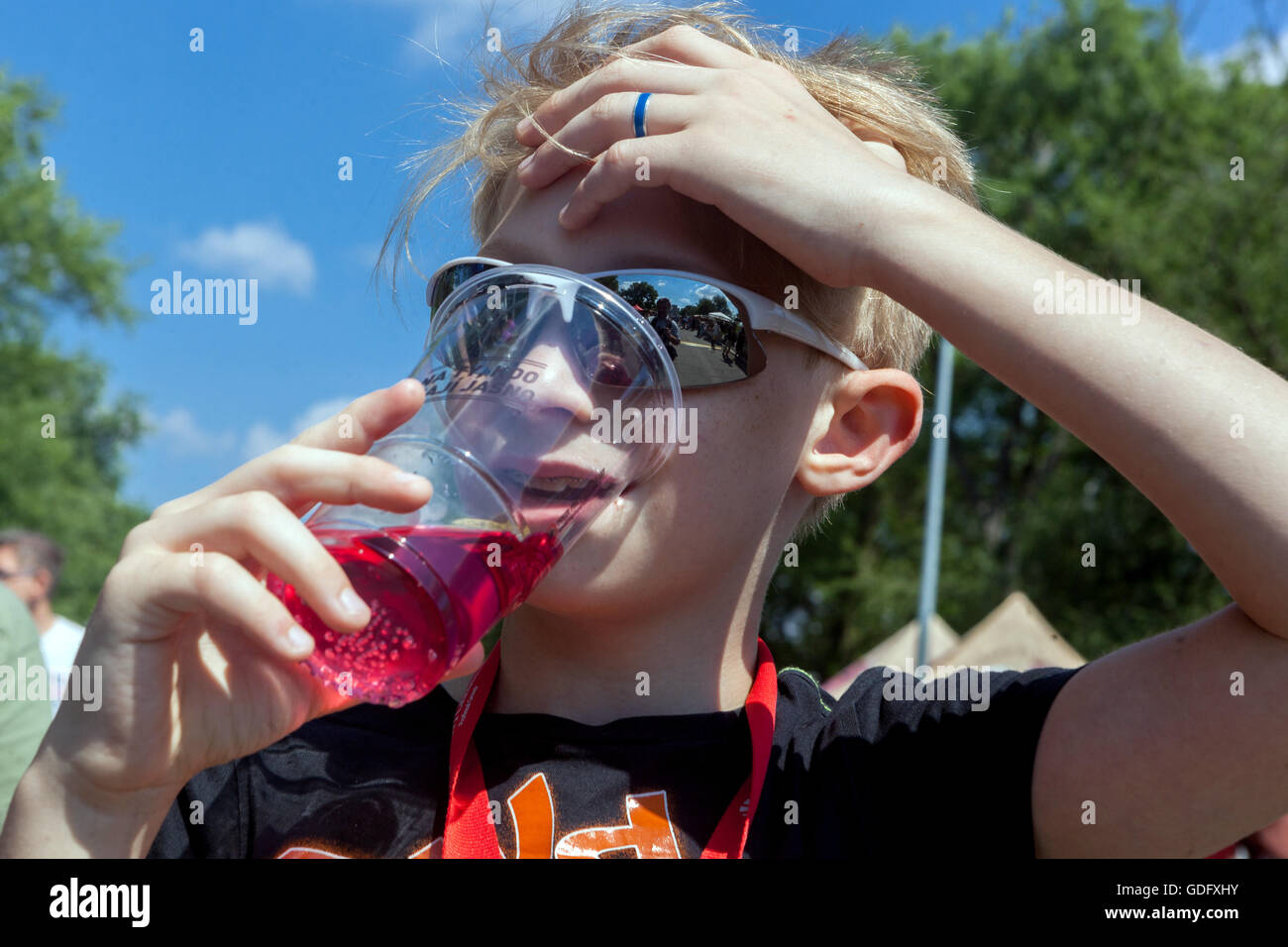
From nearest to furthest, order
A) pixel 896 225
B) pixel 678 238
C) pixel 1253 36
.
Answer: pixel 896 225, pixel 678 238, pixel 1253 36

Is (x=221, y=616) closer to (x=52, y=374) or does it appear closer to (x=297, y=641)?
(x=297, y=641)

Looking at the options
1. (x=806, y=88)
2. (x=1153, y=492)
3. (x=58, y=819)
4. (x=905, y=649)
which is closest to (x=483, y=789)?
(x=58, y=819)

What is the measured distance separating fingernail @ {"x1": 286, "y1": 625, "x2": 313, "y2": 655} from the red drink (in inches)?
2.4

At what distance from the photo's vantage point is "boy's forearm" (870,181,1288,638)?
1.43 metres

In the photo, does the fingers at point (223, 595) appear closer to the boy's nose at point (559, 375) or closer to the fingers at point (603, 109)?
the boy's nose at point (559, 375)

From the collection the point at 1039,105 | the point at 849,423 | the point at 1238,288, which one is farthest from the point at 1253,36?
the point at 849,423

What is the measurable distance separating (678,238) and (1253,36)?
2588 cm

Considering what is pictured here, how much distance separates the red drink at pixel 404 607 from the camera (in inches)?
51.3

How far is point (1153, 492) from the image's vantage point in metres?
1.49

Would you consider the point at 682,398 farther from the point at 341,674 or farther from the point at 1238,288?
the point at 1238,288

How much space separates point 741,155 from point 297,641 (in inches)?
37.3

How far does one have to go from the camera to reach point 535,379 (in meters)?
1.60

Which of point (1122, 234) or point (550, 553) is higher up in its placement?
point (1122, 234)

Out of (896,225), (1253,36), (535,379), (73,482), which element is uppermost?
(1253,36)
